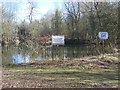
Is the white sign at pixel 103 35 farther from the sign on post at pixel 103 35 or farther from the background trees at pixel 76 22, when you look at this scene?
the background trees at pixel 76 22

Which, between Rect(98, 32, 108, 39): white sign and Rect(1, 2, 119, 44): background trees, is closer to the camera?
Rect(98, 32, 108, 39): white sign

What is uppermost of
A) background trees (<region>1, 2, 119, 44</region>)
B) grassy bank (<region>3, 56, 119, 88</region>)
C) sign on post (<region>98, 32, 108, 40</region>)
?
background trees (<region>1, 2, 119, 44</region>)

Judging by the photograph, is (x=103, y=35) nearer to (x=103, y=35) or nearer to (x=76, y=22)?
(x=103, y=35)

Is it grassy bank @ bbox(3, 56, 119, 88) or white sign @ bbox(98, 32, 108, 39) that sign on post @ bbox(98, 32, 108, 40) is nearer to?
white sign @ bbox(98, 32, 108, 39)

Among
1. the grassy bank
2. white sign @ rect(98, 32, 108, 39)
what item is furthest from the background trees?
the grassy bank

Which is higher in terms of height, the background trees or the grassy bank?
the background trees

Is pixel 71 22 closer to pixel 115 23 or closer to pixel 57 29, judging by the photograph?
pixel 57 29

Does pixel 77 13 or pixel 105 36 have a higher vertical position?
pixel 77 13

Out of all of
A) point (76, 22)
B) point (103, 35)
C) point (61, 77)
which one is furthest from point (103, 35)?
point (76, 22)

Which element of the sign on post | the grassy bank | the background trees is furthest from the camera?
the background trees

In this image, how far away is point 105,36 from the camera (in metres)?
11.5

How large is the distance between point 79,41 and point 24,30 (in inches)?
172

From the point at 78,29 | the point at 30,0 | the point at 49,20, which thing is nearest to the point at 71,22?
the point at 78,29

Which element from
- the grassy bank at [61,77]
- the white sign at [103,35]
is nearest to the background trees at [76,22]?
the white sign at [103,35]
